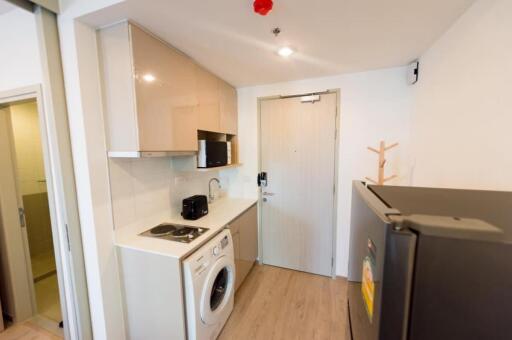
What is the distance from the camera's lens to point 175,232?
165cm

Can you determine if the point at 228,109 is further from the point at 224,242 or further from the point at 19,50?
the point at 19,50

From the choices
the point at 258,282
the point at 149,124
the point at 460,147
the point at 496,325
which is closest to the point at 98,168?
the point at 149,124

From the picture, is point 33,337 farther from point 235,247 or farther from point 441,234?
point 441,234

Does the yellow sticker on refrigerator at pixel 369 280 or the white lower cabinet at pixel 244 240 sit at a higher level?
the yellow sticker on refrigerator at pixel 369 280

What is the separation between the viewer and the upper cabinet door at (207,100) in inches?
75.5

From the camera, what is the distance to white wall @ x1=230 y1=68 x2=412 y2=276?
2078mm

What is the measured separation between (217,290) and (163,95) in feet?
5.55

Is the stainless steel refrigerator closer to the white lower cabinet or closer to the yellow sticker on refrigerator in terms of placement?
the yellow sticker on refrigerator

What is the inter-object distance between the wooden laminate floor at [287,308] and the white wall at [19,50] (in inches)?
98.0

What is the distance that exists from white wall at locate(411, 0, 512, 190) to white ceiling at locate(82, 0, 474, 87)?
18 cm

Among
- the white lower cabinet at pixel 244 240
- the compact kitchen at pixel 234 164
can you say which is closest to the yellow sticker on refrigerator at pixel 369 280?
the compact kitchen at pixel 234 164

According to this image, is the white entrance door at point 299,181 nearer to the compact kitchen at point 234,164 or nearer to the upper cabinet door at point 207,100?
the compact kitchen at point 234,164

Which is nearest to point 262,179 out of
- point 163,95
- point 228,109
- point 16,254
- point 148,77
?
point 228,109

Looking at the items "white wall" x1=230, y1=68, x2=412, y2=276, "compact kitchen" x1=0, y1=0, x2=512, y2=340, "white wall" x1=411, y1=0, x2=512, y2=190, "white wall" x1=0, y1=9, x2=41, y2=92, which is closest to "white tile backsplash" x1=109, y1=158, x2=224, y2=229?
"compact kitchen" x1=0, y1=0, x2=512, y2=340
